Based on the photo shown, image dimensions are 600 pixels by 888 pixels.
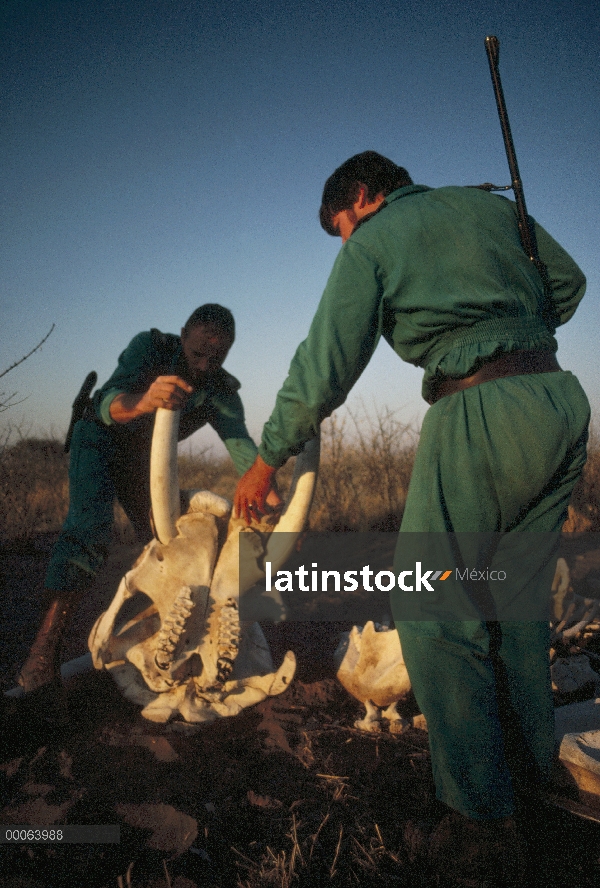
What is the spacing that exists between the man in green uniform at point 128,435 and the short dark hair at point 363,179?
1032mm

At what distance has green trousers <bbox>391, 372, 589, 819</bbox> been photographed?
1.56 meters

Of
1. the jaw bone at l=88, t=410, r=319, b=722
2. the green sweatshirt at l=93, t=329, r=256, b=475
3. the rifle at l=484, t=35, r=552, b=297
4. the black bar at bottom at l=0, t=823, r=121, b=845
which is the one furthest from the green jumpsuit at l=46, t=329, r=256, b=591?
the rifle at l=484, t=35, r=552, b=297

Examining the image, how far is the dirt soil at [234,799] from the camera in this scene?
1.58 m

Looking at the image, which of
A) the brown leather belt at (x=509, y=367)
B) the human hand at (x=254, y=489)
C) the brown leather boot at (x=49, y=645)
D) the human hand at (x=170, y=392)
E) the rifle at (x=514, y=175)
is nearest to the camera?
the brown leather belt at (x=509, y=367)

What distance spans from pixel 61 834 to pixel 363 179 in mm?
2591

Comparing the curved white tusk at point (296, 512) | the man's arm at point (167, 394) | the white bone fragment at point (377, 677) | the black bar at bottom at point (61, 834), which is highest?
the man's arm at point (167, 394)

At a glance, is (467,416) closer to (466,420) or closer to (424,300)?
(466,420)

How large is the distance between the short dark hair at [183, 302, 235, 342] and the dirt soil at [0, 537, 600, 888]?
6.85ft

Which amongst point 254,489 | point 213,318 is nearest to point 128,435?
point 213,318

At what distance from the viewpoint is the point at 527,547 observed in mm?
1741

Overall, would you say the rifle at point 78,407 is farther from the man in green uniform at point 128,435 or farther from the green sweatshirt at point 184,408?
the green sweatshirt at point 184,408

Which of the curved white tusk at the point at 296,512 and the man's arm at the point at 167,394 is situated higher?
the man's arm at the point at 167,394

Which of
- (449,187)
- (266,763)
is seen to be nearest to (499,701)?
(266,763)

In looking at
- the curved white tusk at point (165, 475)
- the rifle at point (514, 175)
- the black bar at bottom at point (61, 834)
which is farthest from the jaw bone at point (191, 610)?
the rifle at point (514, 175)
